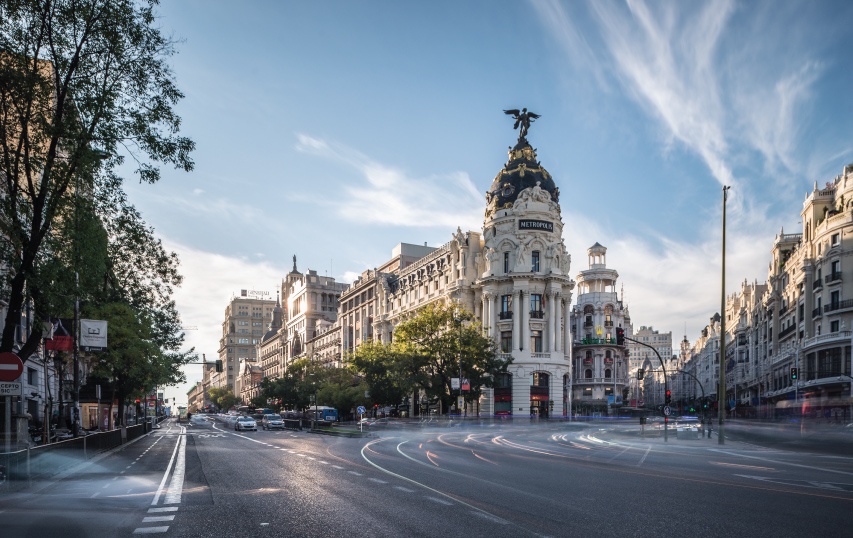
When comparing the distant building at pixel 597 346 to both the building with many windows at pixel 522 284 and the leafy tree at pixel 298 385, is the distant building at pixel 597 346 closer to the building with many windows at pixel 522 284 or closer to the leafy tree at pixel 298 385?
the building with many windows at pixel 522 284

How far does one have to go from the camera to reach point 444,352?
74.2 m

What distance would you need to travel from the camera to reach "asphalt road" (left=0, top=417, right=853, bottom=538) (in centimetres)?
1125

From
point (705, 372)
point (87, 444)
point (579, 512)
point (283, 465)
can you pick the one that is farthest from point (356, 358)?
point (705, 372)

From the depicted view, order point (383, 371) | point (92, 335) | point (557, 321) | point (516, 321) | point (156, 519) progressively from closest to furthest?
1. point (156, 519)
2. point (92, 335)
3. point (383, 371)
4. point (516, 321)
5. point (557, 321)

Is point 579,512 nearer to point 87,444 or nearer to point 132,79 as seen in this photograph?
point 132,79

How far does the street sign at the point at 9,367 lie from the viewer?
17.5 m

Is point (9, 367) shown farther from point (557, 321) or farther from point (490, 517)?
point (557, 321)

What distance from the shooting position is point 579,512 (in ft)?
41.2

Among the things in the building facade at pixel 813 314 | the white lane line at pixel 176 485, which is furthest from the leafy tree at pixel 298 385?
the white lane line at pixel 176 485

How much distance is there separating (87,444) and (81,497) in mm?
15109

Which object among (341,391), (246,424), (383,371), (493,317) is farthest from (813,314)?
(246,424)

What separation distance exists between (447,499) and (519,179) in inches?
3090

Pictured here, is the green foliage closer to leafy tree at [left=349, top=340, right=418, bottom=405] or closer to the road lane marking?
leafy tree at [left=349, top=340, right=418, bottom=405]

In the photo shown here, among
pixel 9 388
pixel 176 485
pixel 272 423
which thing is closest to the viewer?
pixel 9 388
